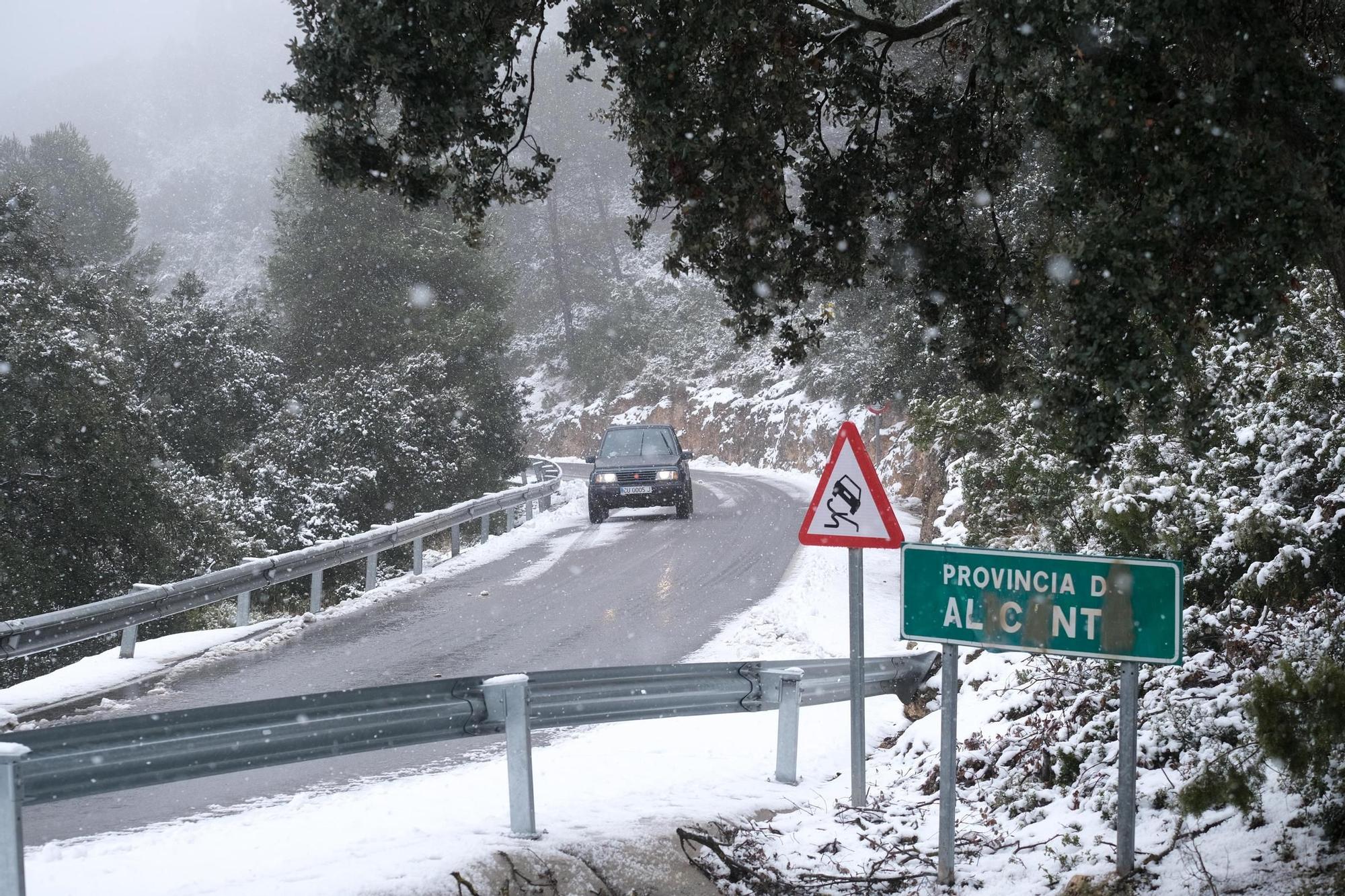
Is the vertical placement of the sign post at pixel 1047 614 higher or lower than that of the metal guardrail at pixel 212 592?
higher

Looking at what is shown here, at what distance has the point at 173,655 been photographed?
1059 centimetres

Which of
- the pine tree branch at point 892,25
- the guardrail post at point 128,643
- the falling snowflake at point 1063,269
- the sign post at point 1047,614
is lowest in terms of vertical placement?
the guardrail post at point 128,643

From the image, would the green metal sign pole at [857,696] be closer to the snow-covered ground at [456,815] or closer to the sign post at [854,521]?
the sign post at [854,521]

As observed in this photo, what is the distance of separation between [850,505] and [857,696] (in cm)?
112

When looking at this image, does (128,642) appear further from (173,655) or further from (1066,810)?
(1066,810)

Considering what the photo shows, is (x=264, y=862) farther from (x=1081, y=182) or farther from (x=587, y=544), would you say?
(x=587, y=544)

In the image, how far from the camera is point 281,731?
4.60m

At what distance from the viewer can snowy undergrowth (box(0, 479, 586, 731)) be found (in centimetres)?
871

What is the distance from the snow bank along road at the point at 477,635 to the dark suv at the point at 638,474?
1.58 meters

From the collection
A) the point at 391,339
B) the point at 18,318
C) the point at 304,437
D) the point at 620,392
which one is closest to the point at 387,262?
the point at 391,339

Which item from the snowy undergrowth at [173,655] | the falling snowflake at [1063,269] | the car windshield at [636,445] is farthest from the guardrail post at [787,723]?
the car windshield at [636,445]

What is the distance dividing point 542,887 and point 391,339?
1266 inches

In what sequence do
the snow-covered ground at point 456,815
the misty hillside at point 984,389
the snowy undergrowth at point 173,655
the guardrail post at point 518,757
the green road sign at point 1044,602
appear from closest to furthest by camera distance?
the green road sign at point 1044,602, the misty hillside at point 984,389, the snow-covered ground at point 456,815, the guardrail post at point 518,757, the snowy undergrowth at point 173,655

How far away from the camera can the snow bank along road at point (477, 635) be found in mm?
6684
